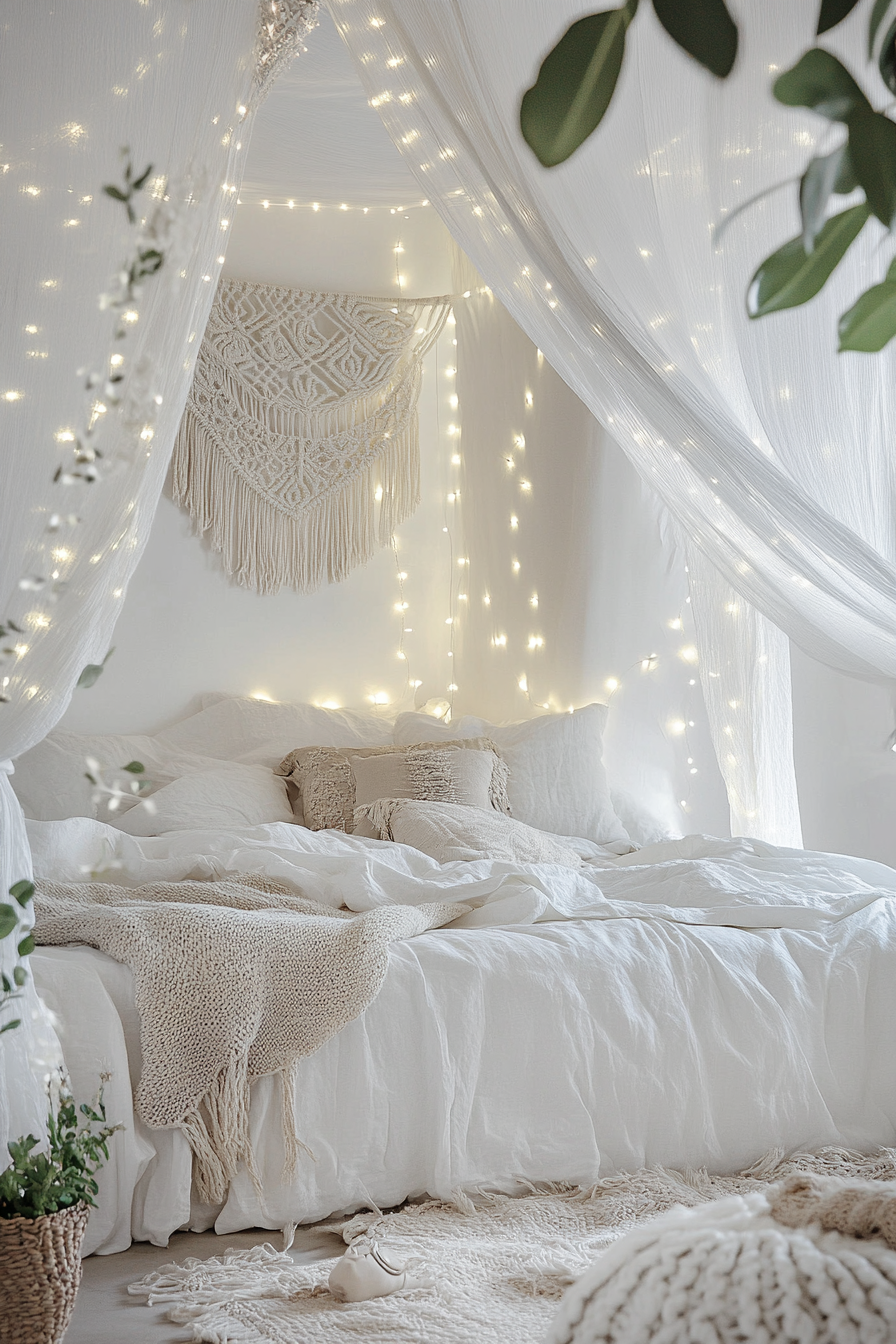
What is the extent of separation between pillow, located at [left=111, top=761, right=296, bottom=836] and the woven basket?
5.20 feet

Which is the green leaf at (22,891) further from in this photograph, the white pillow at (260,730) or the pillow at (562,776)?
the white pillow at (260,730)

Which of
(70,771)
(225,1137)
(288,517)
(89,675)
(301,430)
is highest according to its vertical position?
(301,430)

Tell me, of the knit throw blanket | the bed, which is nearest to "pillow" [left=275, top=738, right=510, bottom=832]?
the bed

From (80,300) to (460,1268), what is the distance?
4.79 feet

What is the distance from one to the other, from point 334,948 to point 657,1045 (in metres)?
0.60

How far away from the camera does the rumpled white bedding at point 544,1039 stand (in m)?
1.81

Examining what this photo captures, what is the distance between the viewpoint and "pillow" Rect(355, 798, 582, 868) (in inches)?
106

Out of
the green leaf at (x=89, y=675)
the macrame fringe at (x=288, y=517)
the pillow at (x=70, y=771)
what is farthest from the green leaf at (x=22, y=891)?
the macrame fringe at (x=288, y=517)

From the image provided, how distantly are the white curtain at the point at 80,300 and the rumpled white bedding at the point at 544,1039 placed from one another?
1.39 ft

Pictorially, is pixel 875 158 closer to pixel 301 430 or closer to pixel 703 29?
pixel 703 29

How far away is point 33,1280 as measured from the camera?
1.32 metres

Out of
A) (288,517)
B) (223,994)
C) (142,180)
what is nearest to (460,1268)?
(223,994)

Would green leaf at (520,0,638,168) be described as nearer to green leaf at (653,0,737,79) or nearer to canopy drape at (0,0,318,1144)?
green leaf at (653,0,737,79)

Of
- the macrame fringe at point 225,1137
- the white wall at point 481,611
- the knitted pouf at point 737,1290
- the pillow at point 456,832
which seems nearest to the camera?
the knitted pouf at point 737,1290
